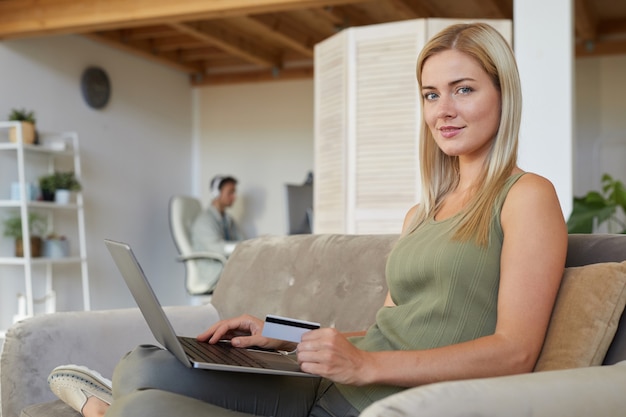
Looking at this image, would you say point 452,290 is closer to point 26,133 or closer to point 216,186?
point 26,133

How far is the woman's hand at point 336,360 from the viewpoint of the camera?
1125 millimetres

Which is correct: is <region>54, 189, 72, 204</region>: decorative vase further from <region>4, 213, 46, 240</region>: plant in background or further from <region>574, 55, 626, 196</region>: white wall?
<region>574, 55, 626, 196</region>: white wall

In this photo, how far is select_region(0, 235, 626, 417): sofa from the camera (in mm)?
959

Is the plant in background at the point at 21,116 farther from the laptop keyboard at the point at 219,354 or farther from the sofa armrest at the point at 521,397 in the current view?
the sofa armrest at the point at 521,397

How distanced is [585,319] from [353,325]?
30.7 inches

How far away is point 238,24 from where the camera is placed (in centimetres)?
660

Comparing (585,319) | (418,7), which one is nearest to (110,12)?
(418,7)

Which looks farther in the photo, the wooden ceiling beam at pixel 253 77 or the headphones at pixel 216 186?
the wooden ceiling beam at pixel 253 77

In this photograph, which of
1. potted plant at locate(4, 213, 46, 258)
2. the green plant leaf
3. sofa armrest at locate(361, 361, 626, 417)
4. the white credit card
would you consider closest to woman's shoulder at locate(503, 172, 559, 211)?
sofa armrest at locate(361, 361, 626, 417)

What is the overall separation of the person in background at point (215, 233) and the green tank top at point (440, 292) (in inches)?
174

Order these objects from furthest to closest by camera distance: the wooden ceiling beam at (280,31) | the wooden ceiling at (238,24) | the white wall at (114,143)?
the wooden ceiling beam at (280,31) < the white wall at (114,143) < the wooden ceiling at (238,24)

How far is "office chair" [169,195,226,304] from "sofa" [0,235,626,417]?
11.3ft

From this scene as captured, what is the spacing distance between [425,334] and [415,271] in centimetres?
11

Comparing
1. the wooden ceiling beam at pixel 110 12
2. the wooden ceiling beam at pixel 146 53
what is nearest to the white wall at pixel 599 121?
the wooden ceiling beam at pixel 110 12
